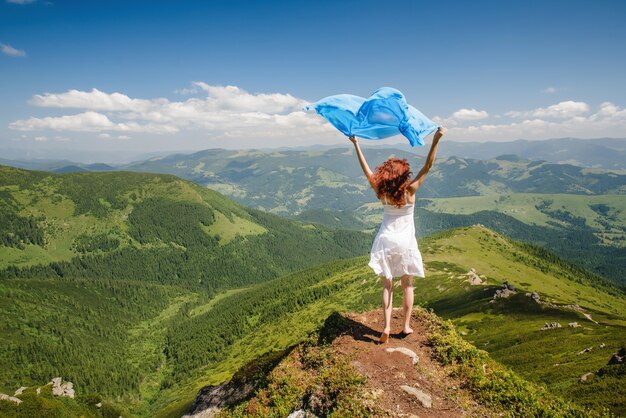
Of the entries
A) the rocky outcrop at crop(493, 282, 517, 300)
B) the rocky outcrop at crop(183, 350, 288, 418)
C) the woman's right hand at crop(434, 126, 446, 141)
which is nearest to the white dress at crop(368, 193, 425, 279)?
the woman's right hand at crop(434, 126, 446, 141)

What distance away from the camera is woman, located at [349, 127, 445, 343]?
1386 cm

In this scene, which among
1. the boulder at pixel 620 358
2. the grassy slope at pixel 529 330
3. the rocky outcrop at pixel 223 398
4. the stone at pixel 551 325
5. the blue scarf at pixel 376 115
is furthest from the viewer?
the stone at pixel 551 325

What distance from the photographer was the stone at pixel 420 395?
42.7 ft

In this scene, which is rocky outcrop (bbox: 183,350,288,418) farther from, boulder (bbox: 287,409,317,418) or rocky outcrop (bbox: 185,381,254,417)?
boulder (bbox: 287,409,317,418)

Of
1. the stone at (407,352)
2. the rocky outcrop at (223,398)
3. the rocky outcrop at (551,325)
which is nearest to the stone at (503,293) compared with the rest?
the rocky outcrop at (551,325)

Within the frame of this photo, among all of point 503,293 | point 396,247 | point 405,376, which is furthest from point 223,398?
point 503,293

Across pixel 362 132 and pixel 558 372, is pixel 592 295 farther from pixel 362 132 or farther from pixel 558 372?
pixel 362 132

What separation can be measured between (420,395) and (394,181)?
321 inches

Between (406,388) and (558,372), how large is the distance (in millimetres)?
54957

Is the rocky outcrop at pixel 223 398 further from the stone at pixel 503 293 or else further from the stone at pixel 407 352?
the stone at pixel 503 293

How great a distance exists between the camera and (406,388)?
44.6ft

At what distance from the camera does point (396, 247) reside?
47.3ft

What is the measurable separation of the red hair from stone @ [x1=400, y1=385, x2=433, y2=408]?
7047 millimetres

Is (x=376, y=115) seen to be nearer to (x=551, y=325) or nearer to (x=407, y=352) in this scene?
(x=407, y=352)
